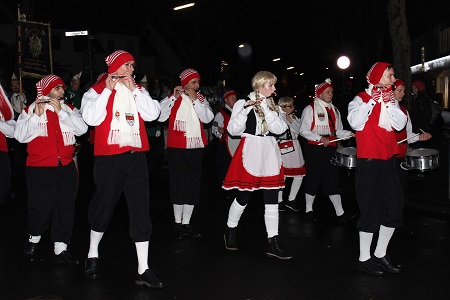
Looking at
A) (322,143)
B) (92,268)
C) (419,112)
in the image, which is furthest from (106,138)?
(419,112)

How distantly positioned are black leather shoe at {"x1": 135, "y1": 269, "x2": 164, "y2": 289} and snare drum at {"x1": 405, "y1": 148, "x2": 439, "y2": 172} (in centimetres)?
363

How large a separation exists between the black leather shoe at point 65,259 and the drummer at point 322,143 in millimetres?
3759

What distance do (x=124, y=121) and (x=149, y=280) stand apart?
5.06 ft

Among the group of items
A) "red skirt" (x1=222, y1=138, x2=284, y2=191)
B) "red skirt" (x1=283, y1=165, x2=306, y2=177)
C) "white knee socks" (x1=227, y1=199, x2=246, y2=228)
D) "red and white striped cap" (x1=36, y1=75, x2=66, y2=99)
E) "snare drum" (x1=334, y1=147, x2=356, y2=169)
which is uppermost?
"red and white striped cap" (x1=36, y1=75, x2=66, y2=99)

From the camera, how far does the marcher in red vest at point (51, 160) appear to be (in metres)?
6.99

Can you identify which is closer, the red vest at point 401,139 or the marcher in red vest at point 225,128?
the red vest at point 401,139

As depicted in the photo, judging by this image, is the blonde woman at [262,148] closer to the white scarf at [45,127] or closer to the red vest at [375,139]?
the red vest at [375,139]

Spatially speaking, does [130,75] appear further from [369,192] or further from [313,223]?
[313,223]

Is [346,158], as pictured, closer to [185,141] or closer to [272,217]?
[272,217]

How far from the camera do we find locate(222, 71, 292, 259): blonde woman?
7375 millimetres


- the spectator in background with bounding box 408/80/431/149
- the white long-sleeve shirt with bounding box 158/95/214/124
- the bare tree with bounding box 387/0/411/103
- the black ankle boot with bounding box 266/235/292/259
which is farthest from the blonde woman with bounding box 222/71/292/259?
the bare tree with bounding box 387/0/411/103

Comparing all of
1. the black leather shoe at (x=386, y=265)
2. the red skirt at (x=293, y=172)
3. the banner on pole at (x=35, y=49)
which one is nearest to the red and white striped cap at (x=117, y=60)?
the black leather shoe at (x=386, y=265)

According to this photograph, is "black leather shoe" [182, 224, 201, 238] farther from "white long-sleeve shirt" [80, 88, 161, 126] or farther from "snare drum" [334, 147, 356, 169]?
"white long-sleeve shirt" [80, 88, 161, 126]

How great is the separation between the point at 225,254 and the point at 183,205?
124 cm
